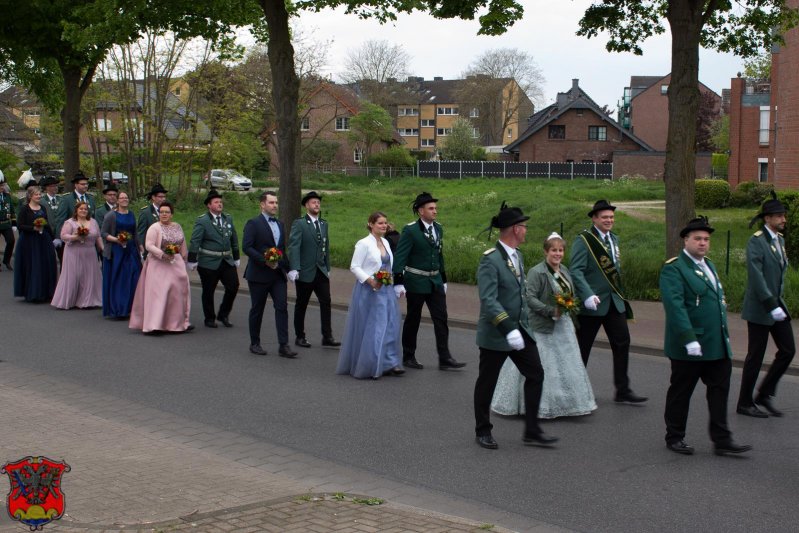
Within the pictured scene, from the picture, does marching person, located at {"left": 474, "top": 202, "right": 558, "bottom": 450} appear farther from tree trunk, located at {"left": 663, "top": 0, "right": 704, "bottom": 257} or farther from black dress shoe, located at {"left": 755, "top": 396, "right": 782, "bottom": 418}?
tree trunk, located at {"left": 663, "top": 0, "right": 704, "bottom": 257}

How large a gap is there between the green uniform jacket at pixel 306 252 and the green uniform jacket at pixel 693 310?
544 cm

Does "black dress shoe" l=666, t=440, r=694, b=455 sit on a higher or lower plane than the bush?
lower

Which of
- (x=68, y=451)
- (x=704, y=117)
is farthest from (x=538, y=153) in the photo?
(x=68, y=451)

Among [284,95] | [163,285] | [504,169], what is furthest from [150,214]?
[504,169]

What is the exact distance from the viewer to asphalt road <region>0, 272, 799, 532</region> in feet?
22.3

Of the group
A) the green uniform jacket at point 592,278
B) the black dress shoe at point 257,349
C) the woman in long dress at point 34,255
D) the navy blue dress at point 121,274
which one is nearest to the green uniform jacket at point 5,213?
the woman in long dress at point 34,255

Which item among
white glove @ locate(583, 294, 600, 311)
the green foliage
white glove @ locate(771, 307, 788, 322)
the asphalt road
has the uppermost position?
the green foliage

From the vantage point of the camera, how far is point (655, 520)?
21.1ft

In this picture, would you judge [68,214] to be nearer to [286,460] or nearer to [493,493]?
[286,460]

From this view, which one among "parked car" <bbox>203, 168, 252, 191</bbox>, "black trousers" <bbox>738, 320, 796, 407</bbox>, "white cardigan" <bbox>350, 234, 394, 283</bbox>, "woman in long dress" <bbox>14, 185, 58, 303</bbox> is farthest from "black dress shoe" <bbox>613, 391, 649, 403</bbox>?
"parked car" <bbox>203, 168, 252, 191</bbox>

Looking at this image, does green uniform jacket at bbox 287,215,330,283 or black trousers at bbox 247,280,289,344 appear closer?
black trousers at bbox 247,280,289,344

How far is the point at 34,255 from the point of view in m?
17.3

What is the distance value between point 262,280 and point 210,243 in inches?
93.6

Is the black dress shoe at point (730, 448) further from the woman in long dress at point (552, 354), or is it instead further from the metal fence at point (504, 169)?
the metal fence at point (504, 169)
